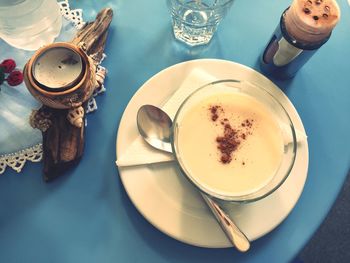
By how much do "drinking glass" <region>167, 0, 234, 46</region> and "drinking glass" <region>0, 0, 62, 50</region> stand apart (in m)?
0.24

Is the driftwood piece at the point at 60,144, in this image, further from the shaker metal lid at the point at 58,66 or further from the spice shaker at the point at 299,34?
the spice shaker at the point at 299,34

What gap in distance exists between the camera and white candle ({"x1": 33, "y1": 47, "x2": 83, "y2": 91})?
0.64 metres

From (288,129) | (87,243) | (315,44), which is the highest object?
(315,44)

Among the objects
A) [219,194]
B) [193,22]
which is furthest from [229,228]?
[193,22]

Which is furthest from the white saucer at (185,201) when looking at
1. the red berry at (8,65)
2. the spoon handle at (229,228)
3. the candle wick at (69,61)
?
the red berry at (8,65)

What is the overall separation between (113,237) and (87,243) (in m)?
0.04

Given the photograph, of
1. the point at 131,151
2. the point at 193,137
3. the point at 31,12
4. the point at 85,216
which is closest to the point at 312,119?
the point at 193,137

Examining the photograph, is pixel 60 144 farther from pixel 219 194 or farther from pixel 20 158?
pixel 219 194

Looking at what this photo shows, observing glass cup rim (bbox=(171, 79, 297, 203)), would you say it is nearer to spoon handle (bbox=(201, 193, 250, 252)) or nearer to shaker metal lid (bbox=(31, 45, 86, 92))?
spoon handle (bbox=(201, 193, 250, 252))

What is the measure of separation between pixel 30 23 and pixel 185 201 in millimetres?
479

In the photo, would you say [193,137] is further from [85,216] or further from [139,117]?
[85,216]

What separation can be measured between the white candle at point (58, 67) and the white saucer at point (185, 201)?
0.12 metres

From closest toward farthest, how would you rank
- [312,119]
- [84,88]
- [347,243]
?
[84,88]
[312,119]
[347,243]

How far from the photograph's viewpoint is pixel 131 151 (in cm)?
68
